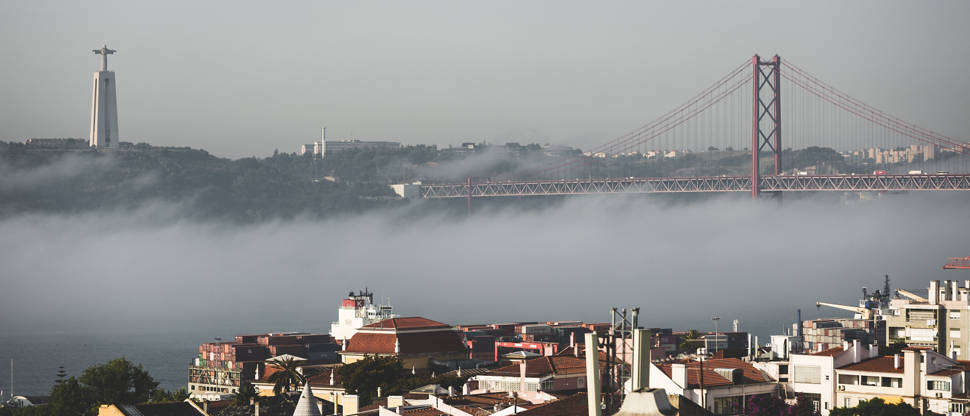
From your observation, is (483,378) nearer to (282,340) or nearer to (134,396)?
(134,396)

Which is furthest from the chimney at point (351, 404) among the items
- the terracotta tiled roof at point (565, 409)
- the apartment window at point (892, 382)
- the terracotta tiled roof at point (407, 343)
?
the terracotta tiled roof at point (407, 343)

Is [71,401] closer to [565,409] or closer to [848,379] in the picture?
[848,379]

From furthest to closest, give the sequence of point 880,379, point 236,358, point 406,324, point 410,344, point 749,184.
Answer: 1. point 749,184
2. point 236,358
3. point 406,324
4. point 410,344
5. point 880,379

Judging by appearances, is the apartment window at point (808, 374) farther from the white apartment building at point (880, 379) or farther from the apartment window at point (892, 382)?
the apartment window at point (892, 382)

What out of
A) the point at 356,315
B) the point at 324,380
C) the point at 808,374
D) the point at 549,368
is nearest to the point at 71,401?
the point at 324,380

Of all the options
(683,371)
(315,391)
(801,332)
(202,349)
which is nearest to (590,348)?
(683,371)

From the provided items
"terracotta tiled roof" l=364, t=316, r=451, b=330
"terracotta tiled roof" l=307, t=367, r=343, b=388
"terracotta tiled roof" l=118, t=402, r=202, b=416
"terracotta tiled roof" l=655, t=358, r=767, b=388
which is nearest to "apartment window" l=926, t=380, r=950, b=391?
"terracotta tiled roof" l=655, t=358, r=767, b=388
